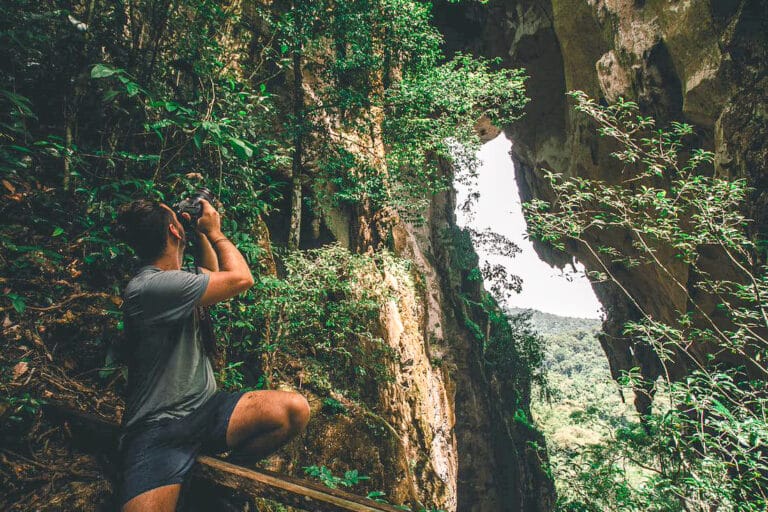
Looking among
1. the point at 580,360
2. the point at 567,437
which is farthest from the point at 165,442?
the point at 580,360

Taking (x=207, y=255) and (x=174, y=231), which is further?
(x=207, y=255)

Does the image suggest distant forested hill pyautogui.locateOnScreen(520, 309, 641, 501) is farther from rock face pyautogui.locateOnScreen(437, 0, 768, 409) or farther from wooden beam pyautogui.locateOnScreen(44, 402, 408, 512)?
rock face pyautogui.locateOnScreen(437, 0, 768, 409)

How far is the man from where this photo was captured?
1.46 m

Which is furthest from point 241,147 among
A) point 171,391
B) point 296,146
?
point 296,146

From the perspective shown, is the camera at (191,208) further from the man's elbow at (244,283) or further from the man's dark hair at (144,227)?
the man's elbow at (244,283)

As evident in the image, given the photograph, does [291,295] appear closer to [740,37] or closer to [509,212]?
[509,212]

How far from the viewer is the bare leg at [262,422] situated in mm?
1680

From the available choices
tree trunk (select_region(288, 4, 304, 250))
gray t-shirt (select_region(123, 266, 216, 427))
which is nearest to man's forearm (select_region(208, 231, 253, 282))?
gray t-shirt (select_region(123, 266, 216, 427))

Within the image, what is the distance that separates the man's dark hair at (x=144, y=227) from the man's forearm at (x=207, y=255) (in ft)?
0.75

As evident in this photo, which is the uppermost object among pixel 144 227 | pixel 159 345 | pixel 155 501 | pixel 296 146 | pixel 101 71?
pixel 296 146

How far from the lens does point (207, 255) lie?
2045 mm

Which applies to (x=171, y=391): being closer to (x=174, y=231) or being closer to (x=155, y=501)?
(x=155, y=501)

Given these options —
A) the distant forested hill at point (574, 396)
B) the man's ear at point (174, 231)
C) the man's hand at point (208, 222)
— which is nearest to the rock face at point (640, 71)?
the distant forested hill at point (574, 396)

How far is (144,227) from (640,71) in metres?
10.2
